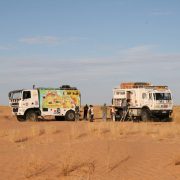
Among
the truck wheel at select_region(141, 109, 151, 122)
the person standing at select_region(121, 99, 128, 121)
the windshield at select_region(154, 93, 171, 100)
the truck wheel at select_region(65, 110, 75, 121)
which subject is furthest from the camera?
the truck wheel at select_region(65, 110, 75, 121)

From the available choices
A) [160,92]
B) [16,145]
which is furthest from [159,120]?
[16,145]

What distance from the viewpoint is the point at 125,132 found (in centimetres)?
2380

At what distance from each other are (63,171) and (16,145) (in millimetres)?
6428

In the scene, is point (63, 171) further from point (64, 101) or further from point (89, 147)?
point (64, 101)

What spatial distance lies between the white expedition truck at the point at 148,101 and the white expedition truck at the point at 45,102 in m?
3.99

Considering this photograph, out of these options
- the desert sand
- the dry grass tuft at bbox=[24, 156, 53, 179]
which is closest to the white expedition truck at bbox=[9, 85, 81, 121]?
the desert sand

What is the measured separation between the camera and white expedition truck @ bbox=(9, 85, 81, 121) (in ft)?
116

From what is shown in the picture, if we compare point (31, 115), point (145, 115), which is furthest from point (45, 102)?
point (145, 115)

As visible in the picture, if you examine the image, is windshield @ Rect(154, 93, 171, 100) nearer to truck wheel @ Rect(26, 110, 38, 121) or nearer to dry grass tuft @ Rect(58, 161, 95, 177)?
truck wheel @ Rect(26, 110, 38, 121)

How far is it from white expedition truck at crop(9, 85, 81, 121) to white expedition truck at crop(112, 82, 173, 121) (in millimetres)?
3988

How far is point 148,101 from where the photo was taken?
3544 cm

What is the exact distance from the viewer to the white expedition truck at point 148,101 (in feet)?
116

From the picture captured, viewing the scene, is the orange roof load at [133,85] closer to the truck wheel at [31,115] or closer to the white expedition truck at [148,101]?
the white expedition truck at [148,101]

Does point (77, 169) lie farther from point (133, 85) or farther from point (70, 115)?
point (133, 85)
